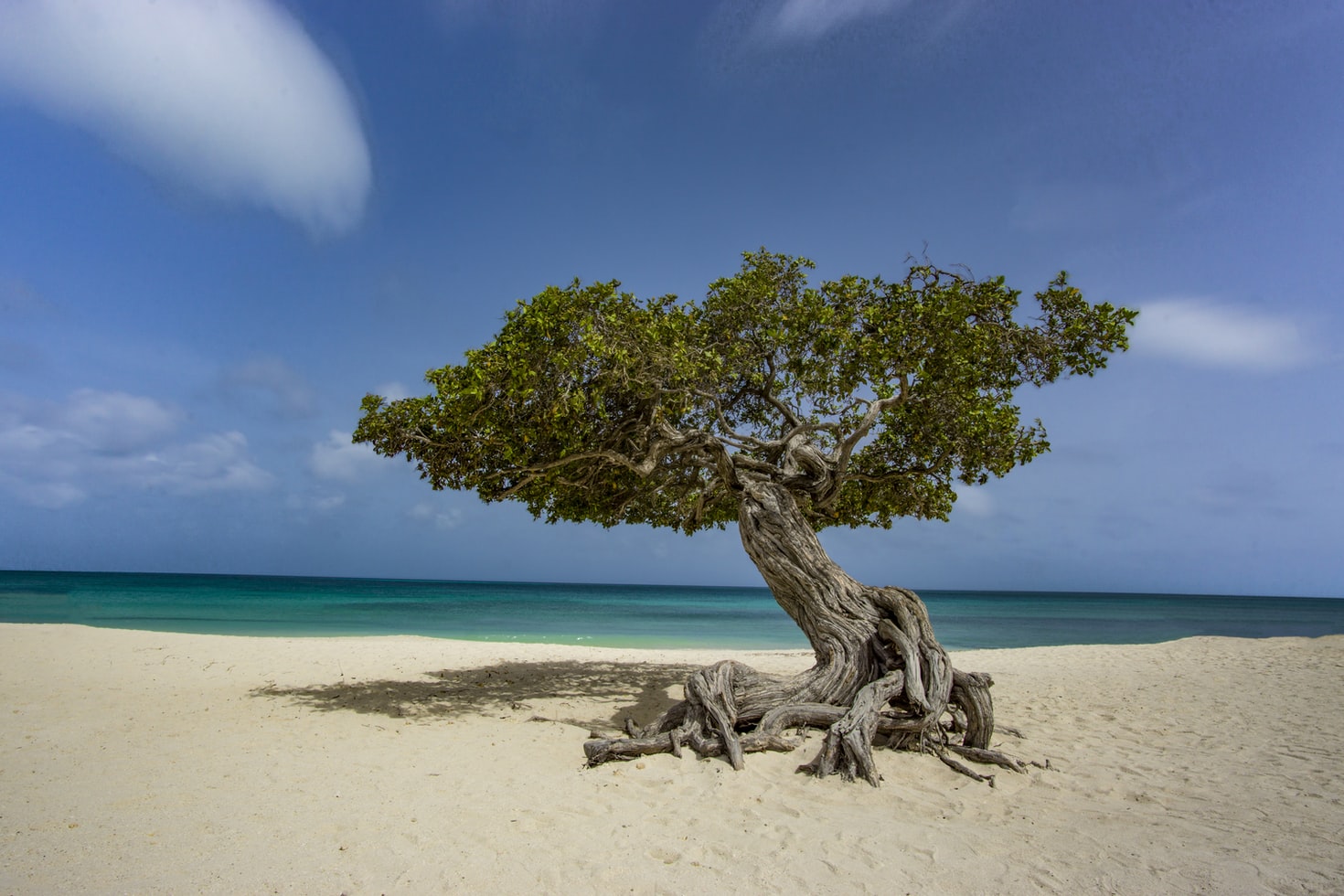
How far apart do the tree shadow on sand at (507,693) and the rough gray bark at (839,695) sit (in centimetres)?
199

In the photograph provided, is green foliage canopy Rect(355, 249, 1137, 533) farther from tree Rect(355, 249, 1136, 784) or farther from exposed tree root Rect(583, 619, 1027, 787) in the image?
exposed tree root Rect(583, 619, 1027, 787)

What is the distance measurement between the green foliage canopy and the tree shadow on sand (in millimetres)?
2895

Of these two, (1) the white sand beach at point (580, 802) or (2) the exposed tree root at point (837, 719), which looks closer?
(1) the white sand beach at point (580, 802)

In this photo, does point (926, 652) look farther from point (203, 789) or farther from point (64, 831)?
point (64, 831)

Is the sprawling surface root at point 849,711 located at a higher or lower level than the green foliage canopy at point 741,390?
lower

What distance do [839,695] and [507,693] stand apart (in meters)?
5.61

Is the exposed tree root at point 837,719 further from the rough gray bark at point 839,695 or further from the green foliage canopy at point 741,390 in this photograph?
the green foliage canopy at point 741,390

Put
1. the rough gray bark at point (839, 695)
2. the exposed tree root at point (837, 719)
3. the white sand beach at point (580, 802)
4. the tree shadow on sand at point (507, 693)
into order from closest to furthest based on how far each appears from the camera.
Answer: the white sand beach at point (580, 802) < the exposed tree root at point (837, 719) < the rough gray bark at point (839, 695) < the tree shadow on sand at point (507, 693)

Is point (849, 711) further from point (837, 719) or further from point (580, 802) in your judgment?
point (580, 802)

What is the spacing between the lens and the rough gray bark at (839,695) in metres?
7.38

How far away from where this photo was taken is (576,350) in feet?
29.8

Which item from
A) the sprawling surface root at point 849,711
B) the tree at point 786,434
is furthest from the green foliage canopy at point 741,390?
the sprawling surface root at point 849,711

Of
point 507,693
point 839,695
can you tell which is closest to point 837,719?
point 839,695

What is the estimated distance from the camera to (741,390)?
1247 cm
